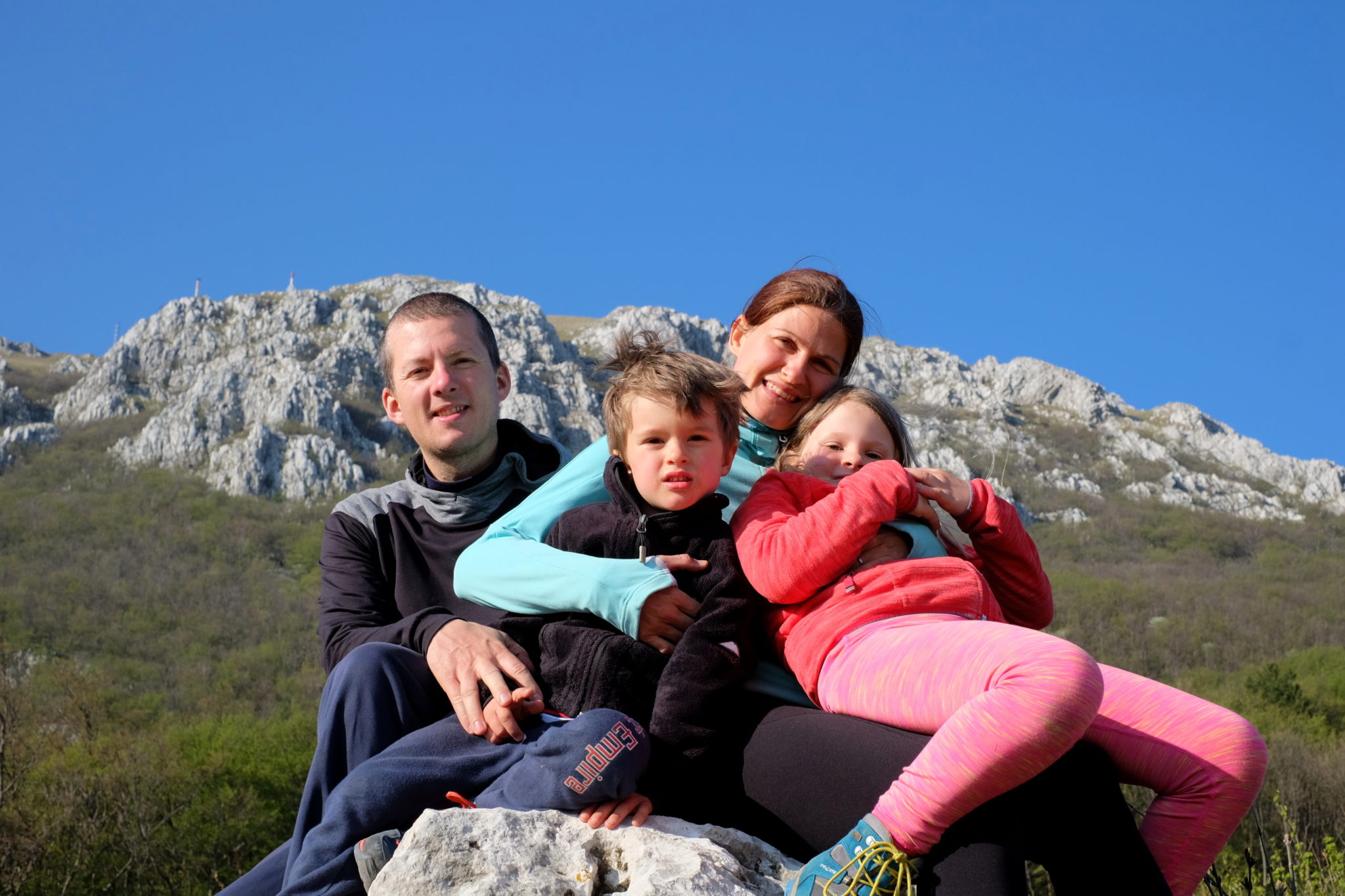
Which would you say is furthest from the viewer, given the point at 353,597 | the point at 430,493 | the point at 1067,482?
the point at 1067,482

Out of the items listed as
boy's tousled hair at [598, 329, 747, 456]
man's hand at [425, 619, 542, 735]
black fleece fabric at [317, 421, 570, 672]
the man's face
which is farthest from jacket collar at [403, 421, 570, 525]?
boy's tousled hair at [598, 329, 747, 456]

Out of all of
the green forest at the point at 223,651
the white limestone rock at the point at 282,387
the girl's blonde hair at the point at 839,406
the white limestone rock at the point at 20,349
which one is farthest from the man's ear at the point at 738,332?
the white limestone rock at the point at 20,349

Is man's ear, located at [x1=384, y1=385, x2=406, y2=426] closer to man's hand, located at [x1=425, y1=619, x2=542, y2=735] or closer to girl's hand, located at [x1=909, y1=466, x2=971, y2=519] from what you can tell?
man's hand, located at [x1=425, y1=619, x2=542, y2=735]

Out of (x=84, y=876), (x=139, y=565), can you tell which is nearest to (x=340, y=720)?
(x=84, y=876)

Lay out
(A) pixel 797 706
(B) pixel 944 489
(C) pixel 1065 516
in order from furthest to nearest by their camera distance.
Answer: (C) pixel 1065 516 → (B) pixel 944 489 → (A) pixel 797 706

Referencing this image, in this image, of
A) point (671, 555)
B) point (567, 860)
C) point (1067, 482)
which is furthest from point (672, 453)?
point (1067, 482)

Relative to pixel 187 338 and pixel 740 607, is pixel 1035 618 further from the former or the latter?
pixel 187 338

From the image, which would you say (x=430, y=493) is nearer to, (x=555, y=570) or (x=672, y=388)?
(x=555, y=570)

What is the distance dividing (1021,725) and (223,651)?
48848 mm

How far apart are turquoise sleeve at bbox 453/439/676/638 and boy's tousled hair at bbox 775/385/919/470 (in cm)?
59

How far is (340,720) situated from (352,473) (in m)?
69.7

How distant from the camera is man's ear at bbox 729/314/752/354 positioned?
12.6ft

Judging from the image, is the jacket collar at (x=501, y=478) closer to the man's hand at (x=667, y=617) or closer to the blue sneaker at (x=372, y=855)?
the man's hand at (x=667, y=617)

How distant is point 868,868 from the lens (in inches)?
88.6
